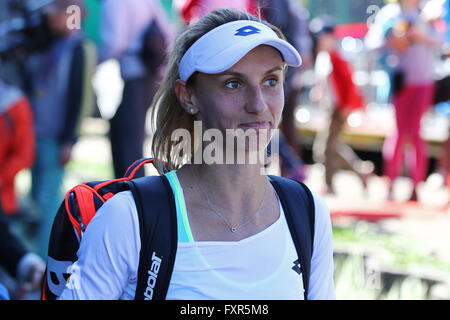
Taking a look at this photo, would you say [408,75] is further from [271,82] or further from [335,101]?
[271,82]

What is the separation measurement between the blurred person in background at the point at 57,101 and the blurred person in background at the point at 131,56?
0.21m

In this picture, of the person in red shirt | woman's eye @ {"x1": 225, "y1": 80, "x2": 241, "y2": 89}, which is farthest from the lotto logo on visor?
the person in red shirt

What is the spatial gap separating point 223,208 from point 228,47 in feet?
1.24

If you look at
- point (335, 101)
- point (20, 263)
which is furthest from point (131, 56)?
point (335, 101)

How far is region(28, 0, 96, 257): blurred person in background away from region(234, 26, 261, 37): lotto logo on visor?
9.01 ft

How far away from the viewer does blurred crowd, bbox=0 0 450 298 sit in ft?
14.3

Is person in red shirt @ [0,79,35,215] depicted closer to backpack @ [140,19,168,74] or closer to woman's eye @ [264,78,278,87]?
backpack @ [140,19,168,74]

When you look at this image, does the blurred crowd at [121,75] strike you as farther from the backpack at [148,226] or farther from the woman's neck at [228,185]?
the woman's neck at [228,185]

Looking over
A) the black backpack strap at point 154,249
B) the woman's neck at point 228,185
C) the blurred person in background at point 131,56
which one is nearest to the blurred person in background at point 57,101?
the blurred person in background at point 131,56

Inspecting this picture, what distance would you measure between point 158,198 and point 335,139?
4.70 meters

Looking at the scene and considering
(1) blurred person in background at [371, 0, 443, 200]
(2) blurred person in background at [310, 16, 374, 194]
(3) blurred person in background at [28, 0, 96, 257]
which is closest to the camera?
(3) blurred person in background at [28, 0, 96, 257]

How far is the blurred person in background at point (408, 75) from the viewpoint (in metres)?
5.34
